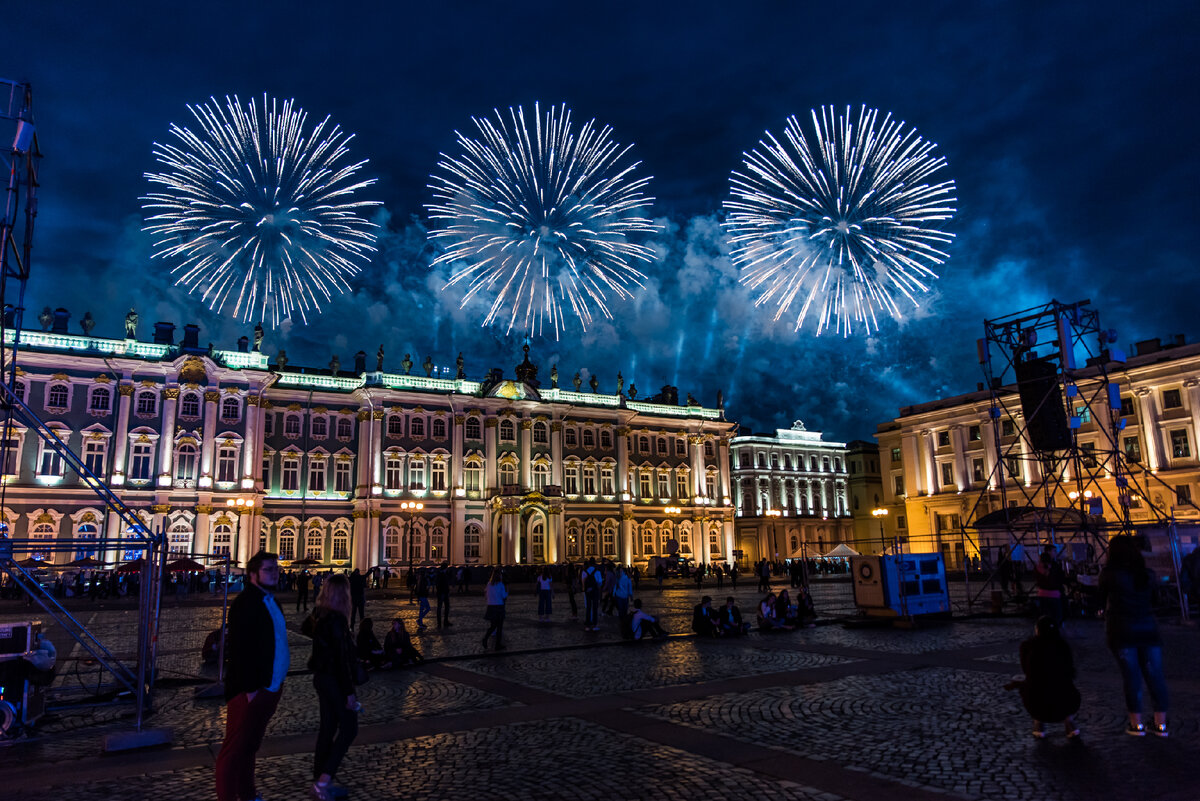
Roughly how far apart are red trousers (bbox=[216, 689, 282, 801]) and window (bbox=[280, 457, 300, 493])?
52.2 metres

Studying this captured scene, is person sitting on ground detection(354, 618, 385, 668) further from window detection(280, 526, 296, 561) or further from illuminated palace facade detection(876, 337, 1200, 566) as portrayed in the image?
window detection(280, 526, 296, 561)

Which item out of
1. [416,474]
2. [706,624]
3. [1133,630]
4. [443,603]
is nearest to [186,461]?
[416,474]

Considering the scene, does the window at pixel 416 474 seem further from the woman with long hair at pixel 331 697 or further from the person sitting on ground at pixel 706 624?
the woman with long hair at pixel 331 697

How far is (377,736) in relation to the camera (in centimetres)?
929

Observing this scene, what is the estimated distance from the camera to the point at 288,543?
176ft

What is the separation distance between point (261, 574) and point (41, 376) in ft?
171

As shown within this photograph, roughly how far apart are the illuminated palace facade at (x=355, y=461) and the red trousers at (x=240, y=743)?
1692 inches

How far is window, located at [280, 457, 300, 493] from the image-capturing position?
179 feet

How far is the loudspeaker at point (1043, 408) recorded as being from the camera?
27.2m

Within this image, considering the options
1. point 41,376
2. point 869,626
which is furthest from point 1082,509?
point 41,376

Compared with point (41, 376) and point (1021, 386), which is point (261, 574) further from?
point (41, 376)

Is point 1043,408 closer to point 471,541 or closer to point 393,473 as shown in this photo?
point 471,541

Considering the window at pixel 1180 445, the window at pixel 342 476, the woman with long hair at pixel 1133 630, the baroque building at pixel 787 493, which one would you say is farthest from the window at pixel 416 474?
the woman with long hair at pixel 1133 630

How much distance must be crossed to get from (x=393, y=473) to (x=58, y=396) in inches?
826
